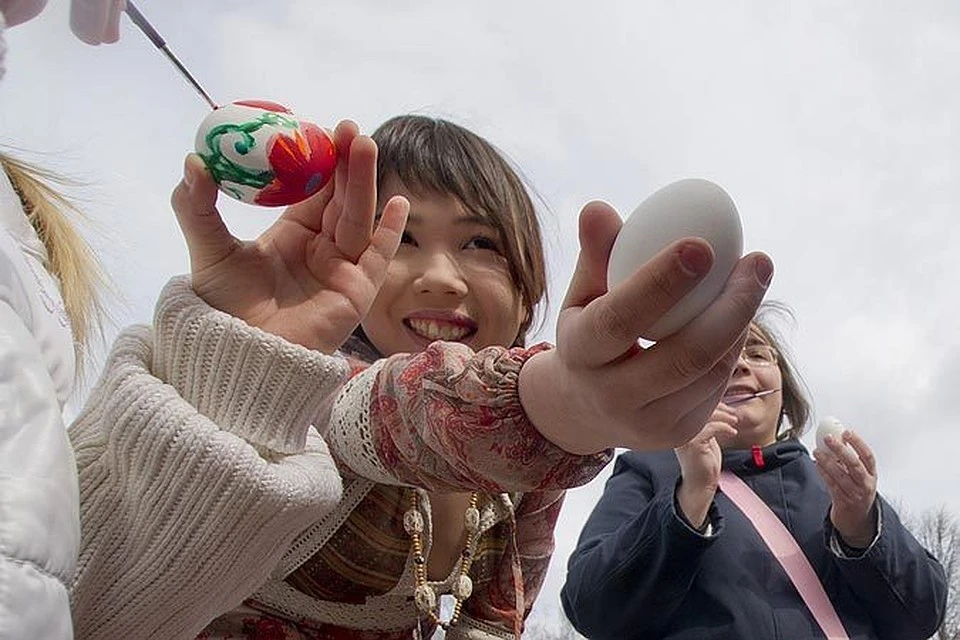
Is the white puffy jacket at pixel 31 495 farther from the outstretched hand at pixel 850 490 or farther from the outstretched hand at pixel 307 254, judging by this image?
the outstretched hand at pixel 850 490

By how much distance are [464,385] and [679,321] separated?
28 cm

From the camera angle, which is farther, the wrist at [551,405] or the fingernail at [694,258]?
the wrist at [551,405]

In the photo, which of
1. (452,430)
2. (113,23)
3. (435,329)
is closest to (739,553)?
(435,329)

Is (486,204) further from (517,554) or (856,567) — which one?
(856,567)

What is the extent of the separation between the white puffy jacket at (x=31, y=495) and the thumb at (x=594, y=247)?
0.40 metres

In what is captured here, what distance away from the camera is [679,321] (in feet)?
2.42

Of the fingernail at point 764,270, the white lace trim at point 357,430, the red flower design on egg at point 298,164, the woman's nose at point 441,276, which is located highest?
the fingernail at point 764,270

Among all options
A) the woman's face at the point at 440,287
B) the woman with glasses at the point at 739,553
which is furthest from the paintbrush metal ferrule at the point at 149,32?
the woman with glasses at the point at 739,553

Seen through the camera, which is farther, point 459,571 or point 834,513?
point 834,513

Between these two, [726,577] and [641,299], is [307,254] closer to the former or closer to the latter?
[641,299]

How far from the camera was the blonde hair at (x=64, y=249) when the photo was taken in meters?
1.06

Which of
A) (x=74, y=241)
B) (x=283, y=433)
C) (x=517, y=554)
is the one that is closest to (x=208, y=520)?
(x=283, y=433)

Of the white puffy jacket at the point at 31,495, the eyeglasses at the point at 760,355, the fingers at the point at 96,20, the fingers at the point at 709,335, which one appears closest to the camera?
the white puffy jacket at the point at 31,495

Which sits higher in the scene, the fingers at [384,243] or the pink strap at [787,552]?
the fingers at [384,243]
